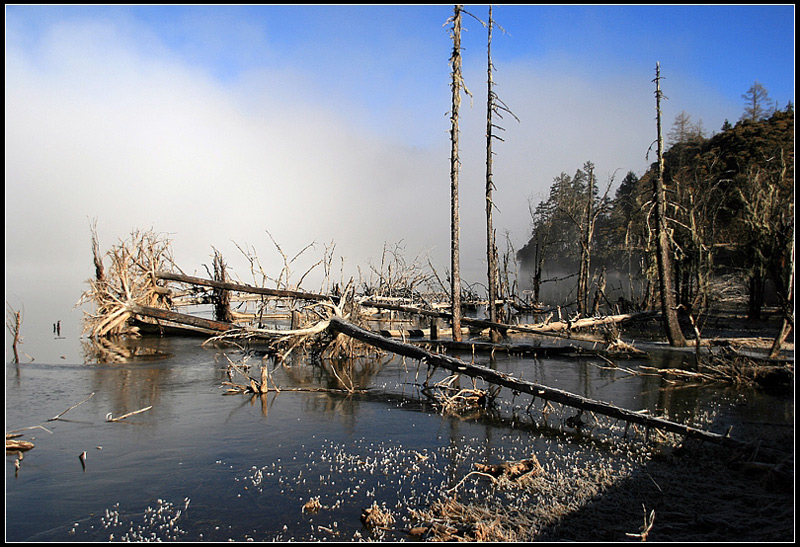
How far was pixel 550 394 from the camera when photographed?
9250 millimetres

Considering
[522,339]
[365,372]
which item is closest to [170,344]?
[365,372]

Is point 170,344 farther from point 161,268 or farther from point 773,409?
point 773,409

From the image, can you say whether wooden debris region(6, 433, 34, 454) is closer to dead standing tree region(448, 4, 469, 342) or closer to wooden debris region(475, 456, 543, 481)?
wooden debris region(475, 456, 543, 481)

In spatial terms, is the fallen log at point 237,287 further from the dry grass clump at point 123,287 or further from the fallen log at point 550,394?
the fallen log at point 550,394

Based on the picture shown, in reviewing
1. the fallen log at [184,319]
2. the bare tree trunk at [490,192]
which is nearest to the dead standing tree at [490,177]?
the bare tree trunk at [490,192]

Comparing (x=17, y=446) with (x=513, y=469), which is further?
(x=17, y=446)

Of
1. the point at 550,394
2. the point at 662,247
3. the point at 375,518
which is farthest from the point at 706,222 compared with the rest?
the point at 375,518

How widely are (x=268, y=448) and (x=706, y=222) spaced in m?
27.3

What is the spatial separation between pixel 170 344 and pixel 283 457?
13665mm

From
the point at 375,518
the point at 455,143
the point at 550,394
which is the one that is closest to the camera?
the point at 375,518

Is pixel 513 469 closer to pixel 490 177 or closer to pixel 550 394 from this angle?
pixel 550 394

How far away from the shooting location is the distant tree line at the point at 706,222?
19.0m

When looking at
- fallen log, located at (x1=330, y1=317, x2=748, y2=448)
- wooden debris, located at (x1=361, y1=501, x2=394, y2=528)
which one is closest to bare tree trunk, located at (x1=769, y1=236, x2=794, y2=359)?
fallen log, located at (x1=330, y1=317, x2=748, y2=448)

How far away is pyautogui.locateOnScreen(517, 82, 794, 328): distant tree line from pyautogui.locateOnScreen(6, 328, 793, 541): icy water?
28.8 feet
